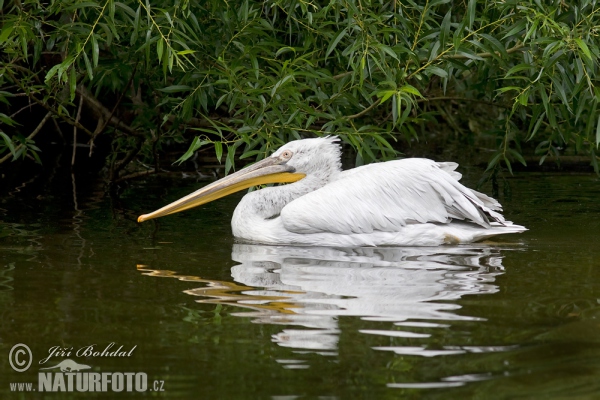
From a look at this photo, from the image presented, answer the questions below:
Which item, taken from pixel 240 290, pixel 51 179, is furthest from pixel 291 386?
pixel 51 179

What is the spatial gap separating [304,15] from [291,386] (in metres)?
3.66

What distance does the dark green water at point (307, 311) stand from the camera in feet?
9.62

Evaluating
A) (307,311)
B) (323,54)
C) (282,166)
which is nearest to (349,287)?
(307,311)

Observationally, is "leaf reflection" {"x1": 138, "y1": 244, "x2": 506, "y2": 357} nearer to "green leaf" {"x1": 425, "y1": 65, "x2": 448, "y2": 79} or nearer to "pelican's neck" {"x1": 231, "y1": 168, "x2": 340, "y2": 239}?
"pelican's neck" {"x1": 231, "y1": 168, "x2": 340, "y2": 239}

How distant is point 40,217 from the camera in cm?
633

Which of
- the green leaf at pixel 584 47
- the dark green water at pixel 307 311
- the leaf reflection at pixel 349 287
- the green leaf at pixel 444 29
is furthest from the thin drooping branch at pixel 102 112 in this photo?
the green leaf at pixel 584 47

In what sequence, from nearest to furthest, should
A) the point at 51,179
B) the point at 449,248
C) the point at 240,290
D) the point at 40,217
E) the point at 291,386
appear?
the point at 291,386 < the point at 240,290 < the point at 449,248 < the point at 40,217 < the point at 51,179

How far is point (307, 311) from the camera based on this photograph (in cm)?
370

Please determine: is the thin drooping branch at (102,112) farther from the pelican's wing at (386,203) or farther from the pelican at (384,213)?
the pelican's wing at (386,203)

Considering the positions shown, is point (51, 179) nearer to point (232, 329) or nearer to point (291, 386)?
point (232, 329)

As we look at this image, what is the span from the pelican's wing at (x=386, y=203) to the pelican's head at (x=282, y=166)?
0.42 meters

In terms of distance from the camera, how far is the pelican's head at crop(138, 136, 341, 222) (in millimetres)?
5953

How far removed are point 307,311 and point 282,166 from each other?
2354mm

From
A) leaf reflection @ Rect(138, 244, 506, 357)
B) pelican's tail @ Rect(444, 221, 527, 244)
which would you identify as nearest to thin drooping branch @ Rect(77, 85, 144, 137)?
leaf reflection @ Rect(138, 244, 506, 357)
